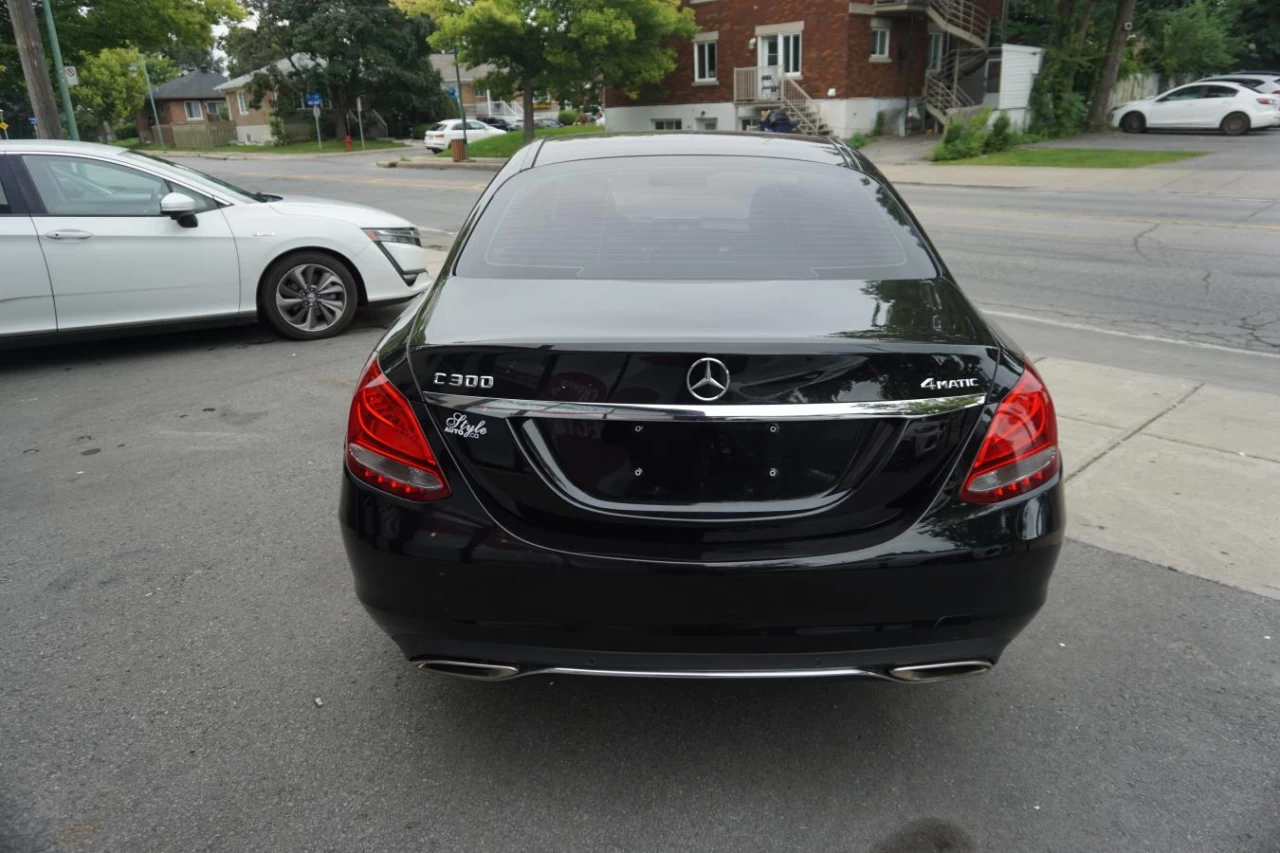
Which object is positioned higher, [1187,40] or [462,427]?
[1187,40]

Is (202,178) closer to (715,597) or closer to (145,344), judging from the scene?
(145,344)

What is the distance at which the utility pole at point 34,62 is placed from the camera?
12477 mm

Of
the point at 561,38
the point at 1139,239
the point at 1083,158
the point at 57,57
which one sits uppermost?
the point at 561,38

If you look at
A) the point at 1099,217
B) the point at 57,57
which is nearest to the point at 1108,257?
the point at 1099,217

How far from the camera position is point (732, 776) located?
2617 mm

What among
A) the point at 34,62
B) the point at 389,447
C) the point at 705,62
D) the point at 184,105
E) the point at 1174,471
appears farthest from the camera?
the point at 184,105

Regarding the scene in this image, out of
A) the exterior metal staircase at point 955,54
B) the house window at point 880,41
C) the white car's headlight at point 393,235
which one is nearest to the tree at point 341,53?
the house window at point 880,41

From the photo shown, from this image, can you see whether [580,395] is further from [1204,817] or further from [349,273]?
[349,273]

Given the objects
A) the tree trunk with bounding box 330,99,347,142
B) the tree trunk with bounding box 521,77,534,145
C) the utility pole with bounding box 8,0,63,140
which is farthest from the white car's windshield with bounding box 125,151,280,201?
the tree trunk with bounding box 330,99,347,142

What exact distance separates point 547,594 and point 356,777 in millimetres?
865

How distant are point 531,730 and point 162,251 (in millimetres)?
5479

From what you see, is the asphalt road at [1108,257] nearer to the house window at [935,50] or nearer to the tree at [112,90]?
the house window at [935,50]

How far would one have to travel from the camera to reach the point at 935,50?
34.8 meters

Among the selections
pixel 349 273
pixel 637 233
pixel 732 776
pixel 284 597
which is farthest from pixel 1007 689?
pixel 349 273
